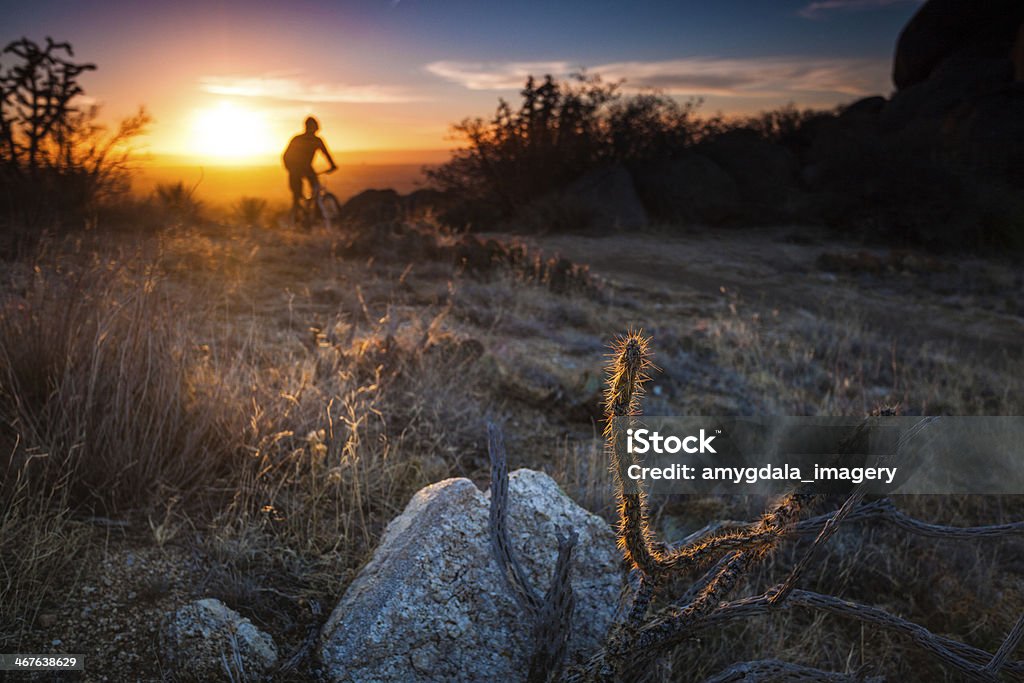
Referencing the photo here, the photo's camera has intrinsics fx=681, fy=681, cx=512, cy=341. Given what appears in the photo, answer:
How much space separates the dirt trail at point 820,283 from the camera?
7.67 meters

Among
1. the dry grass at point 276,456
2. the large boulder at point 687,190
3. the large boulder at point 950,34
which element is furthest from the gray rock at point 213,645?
the large boulder at point 950,34

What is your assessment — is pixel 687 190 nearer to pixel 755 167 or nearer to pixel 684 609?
pixel 755 167

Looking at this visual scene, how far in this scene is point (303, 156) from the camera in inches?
441

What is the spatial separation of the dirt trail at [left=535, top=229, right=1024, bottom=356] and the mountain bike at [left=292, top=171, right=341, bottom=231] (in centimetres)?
369

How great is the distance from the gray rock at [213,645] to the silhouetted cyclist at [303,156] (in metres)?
10.1

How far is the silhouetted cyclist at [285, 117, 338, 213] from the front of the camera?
440 inches

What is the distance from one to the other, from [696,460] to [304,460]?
201 centimetres

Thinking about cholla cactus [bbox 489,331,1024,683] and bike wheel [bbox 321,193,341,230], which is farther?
bike wheel [bbox 321,193,341,230]

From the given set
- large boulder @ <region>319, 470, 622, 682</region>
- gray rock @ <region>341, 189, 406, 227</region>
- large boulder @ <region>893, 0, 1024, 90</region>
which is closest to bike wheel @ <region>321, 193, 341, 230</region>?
gray rock @ <region>341, 189, 406, 227</region>

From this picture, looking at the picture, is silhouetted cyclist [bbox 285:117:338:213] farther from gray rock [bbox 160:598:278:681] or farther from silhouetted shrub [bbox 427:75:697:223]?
gray rock [bbox 160:598:278:681]

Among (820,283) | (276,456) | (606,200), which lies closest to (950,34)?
(606,200)

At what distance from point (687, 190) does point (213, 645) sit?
15156mm

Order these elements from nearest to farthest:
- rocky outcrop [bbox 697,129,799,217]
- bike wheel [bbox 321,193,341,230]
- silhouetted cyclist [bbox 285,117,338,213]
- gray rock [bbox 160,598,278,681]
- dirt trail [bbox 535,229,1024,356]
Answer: gray rock [bbox 160,598,278,681] < dirt trail [bbox 535,229,1024,356] < silhouetted cyclist [bbox 285,117,338,213] < bike wheel [bbox 321,193,341,230] < rocky outcrop [bbox 697,129,799,217]

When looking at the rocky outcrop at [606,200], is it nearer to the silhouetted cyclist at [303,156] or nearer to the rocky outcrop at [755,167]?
the rocky outcrop at [755,167]
